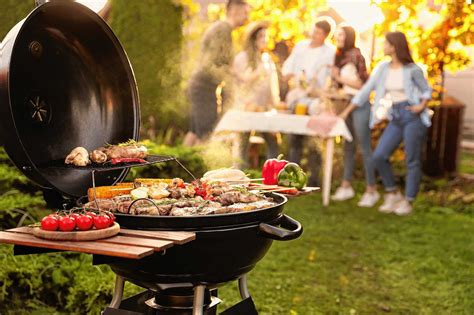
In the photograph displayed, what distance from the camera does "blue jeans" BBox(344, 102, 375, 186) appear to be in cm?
862

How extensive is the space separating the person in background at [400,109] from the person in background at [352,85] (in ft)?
1.28

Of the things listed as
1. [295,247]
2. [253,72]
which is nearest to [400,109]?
[253,72]

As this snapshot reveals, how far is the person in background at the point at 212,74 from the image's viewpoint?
8625 millimetres

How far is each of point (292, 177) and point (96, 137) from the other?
98cm

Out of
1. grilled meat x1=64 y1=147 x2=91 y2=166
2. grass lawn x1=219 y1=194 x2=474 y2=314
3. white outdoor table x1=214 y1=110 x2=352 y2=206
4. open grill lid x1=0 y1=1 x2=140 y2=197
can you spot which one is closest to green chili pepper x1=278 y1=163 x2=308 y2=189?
open grill lid x1=0 y1=1 x2=140 y2=197

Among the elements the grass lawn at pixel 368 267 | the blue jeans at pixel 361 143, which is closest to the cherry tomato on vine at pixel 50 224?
the grass lawn at pixel 368 267

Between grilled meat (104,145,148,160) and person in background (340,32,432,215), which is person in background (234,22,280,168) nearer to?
person in background (340,32,432,215)

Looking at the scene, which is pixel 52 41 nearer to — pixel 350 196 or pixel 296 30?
pixel 350 196

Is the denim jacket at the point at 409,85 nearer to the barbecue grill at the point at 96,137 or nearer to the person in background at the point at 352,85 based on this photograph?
the person in background at the point at 352,85

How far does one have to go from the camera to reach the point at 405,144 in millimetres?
8141

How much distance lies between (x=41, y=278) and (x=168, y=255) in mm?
1911

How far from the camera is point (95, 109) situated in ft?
10.3

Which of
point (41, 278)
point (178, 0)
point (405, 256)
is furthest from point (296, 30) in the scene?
point (41, 278)

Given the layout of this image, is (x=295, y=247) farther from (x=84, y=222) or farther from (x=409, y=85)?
(x=84, y=222)
